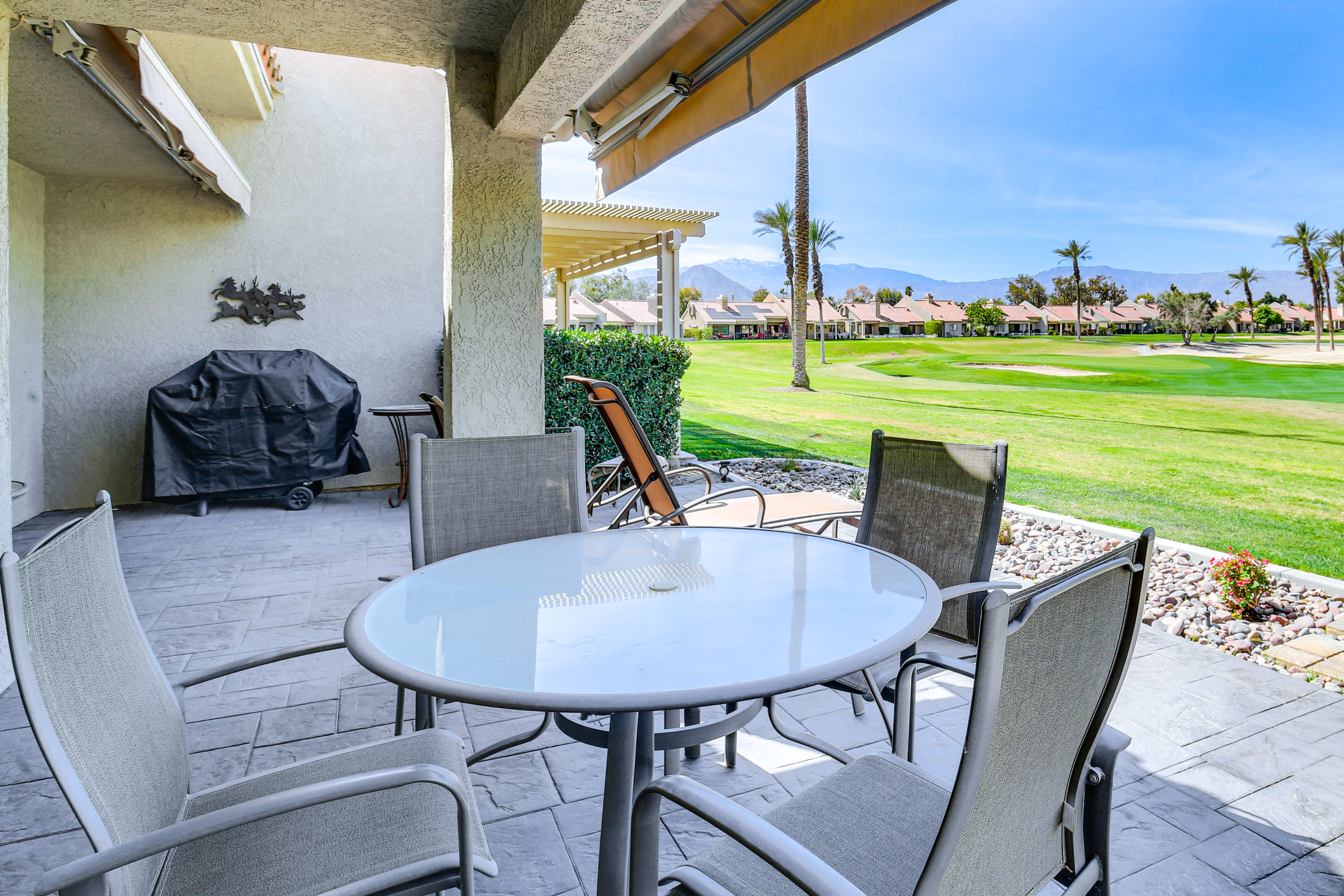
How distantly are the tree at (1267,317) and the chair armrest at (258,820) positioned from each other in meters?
8.79

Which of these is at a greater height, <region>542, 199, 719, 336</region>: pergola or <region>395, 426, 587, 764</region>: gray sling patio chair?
<region>542, 199, 719, 336</region>: pergola

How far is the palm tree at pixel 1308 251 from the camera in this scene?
651 centimetres

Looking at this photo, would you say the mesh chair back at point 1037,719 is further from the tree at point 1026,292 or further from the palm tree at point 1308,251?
the tree at point 1026,292

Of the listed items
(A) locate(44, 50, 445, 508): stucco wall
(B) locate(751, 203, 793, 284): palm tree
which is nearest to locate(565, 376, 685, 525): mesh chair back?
(A) locate(44, 50, 445, 508): stucco wall

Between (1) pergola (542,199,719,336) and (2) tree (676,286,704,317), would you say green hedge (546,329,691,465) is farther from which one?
(2) tree (676,286,704,317)

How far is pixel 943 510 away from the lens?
88.2 inches

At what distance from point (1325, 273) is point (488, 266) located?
23.9 feet

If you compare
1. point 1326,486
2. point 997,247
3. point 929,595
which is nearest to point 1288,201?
point 1326,486

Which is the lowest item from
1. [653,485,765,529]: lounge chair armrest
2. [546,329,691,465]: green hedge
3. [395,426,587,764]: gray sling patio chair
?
Answer: [653,485,765,529]: lounge chair armrest

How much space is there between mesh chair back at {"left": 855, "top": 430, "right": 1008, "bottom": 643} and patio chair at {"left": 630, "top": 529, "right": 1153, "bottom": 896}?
2.75 ft

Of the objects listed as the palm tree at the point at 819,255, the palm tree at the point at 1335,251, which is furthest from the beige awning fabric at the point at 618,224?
the palm tree at the point at 819,255

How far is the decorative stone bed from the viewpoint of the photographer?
2.97 m

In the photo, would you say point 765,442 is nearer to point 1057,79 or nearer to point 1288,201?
point 1288,201

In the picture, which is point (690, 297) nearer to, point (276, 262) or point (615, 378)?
point (615, 378)
